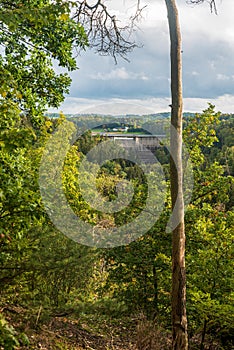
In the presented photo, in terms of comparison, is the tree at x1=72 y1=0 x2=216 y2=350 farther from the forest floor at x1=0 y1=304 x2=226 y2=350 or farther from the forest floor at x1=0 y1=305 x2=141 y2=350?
the forest floor at x1=0 y1=305 x2=141 y2=350

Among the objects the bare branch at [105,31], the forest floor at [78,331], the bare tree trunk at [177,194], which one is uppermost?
the bare branch at [105,31]

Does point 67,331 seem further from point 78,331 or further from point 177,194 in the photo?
point 177,194

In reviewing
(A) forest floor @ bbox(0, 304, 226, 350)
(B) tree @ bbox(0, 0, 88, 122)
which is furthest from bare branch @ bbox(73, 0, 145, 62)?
(A) forest floor @ bbox(0, 304, 226, 350)

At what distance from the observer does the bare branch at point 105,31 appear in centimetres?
570

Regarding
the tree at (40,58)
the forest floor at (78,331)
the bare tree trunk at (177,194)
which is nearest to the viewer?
the forest floor at (78,331)

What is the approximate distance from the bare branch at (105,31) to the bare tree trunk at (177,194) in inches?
43.8

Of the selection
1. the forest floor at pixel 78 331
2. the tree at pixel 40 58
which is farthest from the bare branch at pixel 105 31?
the forest floor at pixel 78 331

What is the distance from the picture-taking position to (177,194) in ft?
15.3

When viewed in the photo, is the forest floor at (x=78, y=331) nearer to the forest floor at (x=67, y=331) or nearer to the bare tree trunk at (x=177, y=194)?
the forest floor at (x=67, y=331)

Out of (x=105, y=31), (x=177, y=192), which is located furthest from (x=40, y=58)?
(x=177, y=192)

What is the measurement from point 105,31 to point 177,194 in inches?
112

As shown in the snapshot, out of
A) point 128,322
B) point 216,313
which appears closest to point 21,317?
point 216,313

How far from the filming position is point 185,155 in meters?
7.35

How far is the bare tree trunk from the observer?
4.59m
